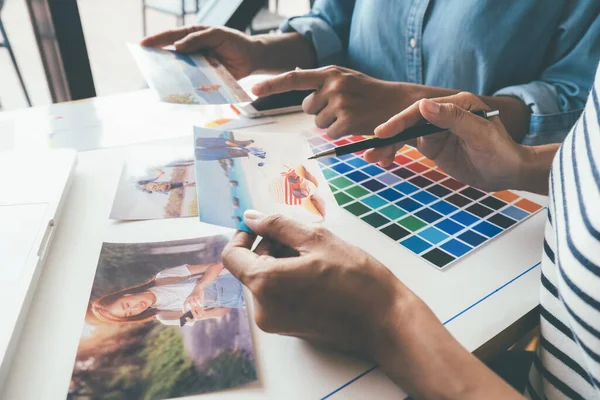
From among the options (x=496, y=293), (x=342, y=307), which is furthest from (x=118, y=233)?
(x=496, y=293)

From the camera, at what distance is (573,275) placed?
0.43 m

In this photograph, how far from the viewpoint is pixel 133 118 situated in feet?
3.11

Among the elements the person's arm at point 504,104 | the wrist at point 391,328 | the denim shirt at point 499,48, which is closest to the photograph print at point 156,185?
the wrist at point 391,328

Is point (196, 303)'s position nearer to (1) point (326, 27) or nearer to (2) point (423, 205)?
(2) point (423, 205)

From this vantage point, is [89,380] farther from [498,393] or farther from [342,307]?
[498,393]

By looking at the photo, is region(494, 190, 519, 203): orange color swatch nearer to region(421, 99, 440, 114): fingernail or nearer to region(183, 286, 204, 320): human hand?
region(421, 99, 440, 114): fingernail

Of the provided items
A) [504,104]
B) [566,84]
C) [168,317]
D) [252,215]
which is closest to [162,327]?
[168,317]

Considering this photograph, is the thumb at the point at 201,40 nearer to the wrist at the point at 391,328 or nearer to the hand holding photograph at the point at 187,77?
the hand holding photograph at the point at 187,77

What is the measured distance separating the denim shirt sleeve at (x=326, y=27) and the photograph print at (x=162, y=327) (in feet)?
2.71

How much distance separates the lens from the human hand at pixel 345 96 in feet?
2.82

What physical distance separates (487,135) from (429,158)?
0.12 metres

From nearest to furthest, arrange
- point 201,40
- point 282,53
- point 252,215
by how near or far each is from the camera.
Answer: point 252,215 < point 201,40 < point 282,53

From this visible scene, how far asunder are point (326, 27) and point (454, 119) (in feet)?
2.23

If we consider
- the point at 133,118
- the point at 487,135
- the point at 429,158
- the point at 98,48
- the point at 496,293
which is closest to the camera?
the point at 496,293
